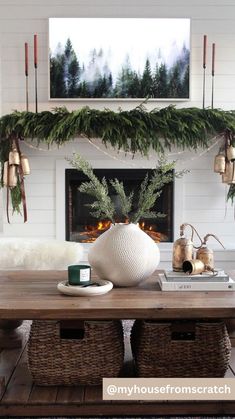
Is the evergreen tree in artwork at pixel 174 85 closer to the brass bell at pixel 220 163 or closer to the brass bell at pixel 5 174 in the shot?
the brass bell at pixel 220 163

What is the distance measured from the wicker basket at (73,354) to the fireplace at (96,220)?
7.44 feet

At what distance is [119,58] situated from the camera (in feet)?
13.9

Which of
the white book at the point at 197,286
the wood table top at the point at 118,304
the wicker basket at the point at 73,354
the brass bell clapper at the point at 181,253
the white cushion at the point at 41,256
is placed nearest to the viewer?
the wood table top at the point at 118,304

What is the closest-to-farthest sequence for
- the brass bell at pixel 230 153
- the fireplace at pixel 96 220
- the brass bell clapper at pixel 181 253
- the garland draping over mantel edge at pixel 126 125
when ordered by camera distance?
the brass bell clapper at pixel 181 253 < the garland draping over mantel edge at pixel 126 125 < the brass bell at pixel 230 153 < the fireplace at pixel 96 220

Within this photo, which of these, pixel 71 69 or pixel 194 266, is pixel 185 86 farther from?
pixel 194 266

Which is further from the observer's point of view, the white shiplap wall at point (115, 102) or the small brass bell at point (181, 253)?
the white shiplap wall at point (115, 102)

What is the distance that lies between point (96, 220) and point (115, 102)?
3.17 ft

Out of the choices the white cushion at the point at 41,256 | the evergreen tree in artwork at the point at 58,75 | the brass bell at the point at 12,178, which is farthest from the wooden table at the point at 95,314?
the evergreen tree in artwork at the point at 58,75

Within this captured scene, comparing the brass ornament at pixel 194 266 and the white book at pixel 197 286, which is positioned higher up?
the brass ornament at pixel 194 266

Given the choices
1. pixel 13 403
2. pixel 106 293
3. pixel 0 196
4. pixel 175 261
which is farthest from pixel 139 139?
pixel 13 403

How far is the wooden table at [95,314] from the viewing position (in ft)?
6.26

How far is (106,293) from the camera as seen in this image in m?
2.14

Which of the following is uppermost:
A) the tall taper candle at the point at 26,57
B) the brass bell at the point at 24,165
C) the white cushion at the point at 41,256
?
the tall taper candle at the point at 26,57

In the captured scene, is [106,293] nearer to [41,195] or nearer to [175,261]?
[175,261]
